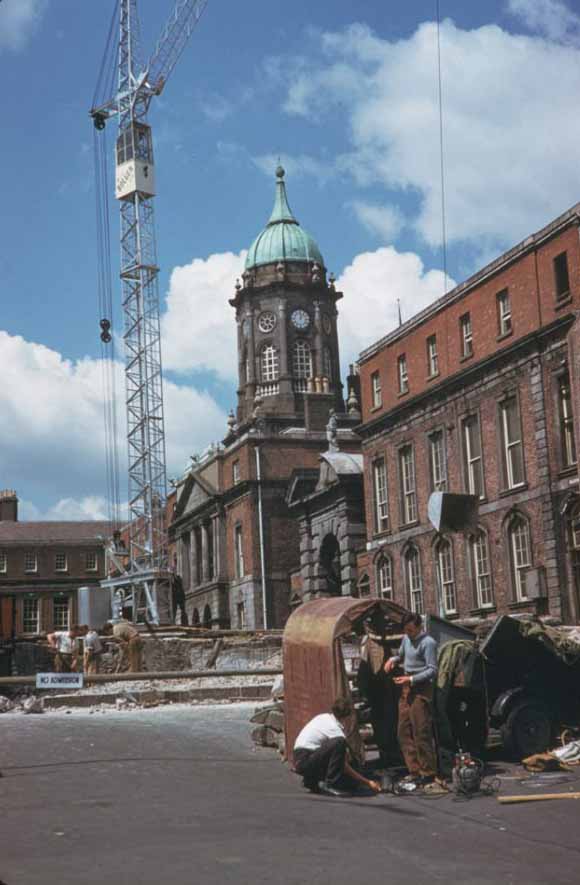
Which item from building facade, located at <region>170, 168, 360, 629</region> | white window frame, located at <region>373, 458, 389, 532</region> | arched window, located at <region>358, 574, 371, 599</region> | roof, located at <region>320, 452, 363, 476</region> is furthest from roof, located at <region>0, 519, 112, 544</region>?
white window frame, located at <region>373, 458, 389, 532</region>

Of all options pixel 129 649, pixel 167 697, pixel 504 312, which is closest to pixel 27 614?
pixel 504 312

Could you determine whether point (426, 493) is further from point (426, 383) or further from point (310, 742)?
→ point (310, 742)

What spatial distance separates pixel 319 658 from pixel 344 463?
39094 mm

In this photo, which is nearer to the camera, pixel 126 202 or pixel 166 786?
pixel 166 786

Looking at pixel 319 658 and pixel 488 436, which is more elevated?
pixel 488 436

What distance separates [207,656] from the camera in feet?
124

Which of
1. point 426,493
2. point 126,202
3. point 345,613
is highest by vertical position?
point 126,202

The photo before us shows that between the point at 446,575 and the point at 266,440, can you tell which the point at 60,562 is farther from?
the point at 446,575

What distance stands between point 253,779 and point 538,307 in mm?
23949

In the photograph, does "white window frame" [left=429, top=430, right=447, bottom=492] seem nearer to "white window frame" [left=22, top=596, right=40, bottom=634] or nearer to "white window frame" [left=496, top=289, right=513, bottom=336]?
"white window frame" [left=496, top=289, right=513, bottom=336]

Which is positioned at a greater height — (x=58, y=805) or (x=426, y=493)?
(x=426, y=493)

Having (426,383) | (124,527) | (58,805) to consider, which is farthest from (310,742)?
(124,527)

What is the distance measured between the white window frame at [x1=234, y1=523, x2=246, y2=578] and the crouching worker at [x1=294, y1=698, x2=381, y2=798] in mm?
53331

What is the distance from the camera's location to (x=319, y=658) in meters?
15.1
